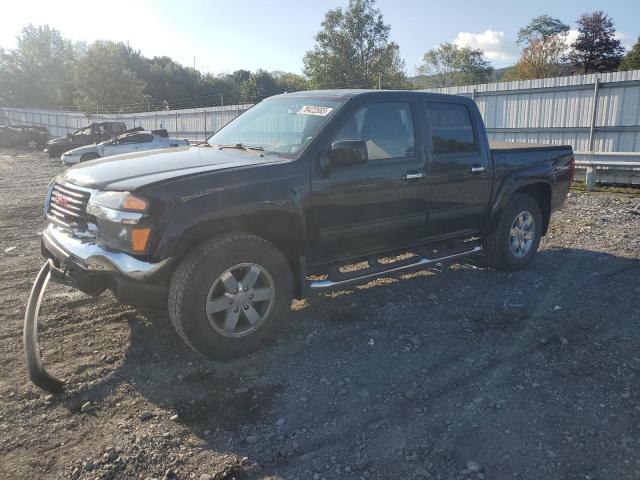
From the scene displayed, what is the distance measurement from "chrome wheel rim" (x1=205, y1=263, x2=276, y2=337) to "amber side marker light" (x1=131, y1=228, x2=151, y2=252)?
54cm

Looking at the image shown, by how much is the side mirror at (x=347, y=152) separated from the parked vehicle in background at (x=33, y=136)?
112 feet

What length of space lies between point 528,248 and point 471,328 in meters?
2.20

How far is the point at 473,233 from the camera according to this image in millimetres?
5695

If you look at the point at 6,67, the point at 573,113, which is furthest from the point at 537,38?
the point at 6,67

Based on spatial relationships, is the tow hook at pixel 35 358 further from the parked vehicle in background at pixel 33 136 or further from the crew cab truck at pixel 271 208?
the parked vehicle in background at pixel 33 136

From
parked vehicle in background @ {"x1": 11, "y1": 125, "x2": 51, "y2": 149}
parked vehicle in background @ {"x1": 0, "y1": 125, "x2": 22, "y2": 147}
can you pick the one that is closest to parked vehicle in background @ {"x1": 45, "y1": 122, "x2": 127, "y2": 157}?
parked vehicle in background @ {"x1": 11, "y1": 125, "x2": 51, "y2": 149}

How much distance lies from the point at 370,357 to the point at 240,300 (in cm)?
107

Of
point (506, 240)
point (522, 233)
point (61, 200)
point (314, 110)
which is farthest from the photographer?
point (522, 233)

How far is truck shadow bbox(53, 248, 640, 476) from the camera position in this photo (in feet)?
10.5

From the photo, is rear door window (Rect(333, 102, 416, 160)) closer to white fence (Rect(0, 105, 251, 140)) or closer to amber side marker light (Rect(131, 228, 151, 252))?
amber side marker light (Rect(131, 228, 151, 252))

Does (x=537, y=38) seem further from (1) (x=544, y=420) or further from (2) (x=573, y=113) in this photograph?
(1) (x=544, y=420)

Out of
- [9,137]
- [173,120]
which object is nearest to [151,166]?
[173,120]

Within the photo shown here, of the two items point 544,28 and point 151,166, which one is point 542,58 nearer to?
point 544,28

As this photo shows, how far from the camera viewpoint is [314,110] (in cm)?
454
